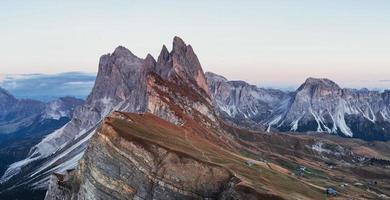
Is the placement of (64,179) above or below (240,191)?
below

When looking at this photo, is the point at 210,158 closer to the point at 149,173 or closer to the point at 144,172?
the point at 149,173

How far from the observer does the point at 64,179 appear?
181 m

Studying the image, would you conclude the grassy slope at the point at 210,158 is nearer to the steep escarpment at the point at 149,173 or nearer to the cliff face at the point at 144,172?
the steep escarpment at the point at 149,173

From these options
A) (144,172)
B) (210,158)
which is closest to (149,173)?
(144,172)

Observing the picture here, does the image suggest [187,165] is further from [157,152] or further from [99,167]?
[99,167]

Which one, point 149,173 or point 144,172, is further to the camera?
point 144,172

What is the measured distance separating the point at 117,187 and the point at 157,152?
12539 millimetres

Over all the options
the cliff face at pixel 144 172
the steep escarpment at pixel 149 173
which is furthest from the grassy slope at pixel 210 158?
the cliff face at pixel 144 172

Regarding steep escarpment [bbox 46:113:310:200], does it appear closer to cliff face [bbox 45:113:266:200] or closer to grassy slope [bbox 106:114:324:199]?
cliff face [bbox 45:113:266:200]

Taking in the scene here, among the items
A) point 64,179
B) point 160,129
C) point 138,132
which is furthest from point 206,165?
point 64,179

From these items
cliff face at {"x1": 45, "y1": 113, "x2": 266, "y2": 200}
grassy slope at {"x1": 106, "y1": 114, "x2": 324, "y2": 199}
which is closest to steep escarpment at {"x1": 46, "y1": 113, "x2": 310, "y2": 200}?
cliff face at {"x1": 45, "y1": 113, "x2": 266, "y2": 200}

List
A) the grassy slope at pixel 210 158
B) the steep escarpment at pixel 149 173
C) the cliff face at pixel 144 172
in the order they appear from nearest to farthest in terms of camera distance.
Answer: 1. the steep escarpment at pixel 149 173
2. the cliff face at pixel 144 172
3. the grassy slope at pixel 210 158

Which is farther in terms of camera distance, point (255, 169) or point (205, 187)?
point (255, 169)

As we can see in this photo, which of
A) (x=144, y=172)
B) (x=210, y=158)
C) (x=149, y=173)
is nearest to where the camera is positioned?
(x=149, y=173)
